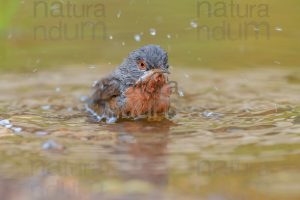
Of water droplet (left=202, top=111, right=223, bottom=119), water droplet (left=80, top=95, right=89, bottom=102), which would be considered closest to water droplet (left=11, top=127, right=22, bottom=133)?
water droplet (left=80, top=95, right=89, bottom=102)

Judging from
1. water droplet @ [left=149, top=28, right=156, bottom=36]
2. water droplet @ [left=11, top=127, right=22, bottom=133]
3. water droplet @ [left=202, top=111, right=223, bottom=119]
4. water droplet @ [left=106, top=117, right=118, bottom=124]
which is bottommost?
water droplet @ [left=106, top=117, right=118, bottom=124]

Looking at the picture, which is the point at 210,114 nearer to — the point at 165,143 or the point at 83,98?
the point at 165,143

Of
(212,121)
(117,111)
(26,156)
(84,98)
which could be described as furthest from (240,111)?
(26,156)

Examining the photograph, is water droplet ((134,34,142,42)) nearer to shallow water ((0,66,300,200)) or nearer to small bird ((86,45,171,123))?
shallow water ((0,66,300,200))

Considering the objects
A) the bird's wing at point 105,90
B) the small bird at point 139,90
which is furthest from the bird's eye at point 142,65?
the bird's wing at point 105,90

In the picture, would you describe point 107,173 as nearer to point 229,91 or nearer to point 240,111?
point 240,111

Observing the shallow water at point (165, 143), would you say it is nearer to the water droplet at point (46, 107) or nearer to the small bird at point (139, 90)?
the water droplet at point (46, 107)

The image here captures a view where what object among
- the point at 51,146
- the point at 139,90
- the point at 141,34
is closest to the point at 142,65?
the point at 139,90
